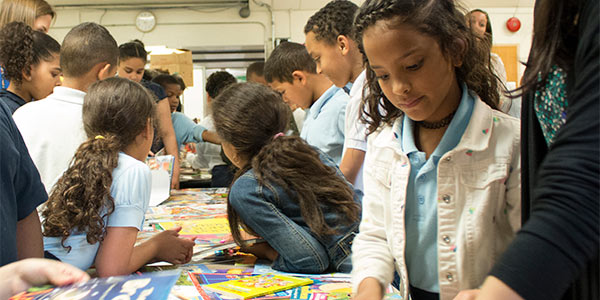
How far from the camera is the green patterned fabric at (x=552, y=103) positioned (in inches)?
23.9

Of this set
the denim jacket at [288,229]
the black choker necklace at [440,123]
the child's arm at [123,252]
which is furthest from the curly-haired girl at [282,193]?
the black choker necklace at [440,123]

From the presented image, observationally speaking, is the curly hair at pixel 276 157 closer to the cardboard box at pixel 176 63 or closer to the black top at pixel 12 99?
the black top at pixel 12 99

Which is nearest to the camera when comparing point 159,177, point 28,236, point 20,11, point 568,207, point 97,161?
point 568,207

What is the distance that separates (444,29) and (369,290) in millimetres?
491

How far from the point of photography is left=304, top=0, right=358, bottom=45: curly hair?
2158mm

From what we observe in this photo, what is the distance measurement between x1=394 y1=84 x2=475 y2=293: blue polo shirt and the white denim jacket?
0.02 meters

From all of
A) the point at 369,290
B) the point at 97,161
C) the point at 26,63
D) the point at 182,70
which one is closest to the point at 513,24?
the point at 182,70

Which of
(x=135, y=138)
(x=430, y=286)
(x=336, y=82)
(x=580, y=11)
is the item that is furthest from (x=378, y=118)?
(x=336, y=82)

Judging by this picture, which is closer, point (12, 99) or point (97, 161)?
point (97, 161)

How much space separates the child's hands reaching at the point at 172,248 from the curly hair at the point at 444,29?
29.2 inches

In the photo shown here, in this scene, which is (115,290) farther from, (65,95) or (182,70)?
(182,70)

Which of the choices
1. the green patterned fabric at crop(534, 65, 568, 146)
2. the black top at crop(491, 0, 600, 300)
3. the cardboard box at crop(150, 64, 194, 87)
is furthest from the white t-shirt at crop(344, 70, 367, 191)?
the cardboard box at crop(150, 64, 194, 87)

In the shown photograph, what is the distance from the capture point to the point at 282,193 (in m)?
1.45

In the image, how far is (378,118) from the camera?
1131 mm
